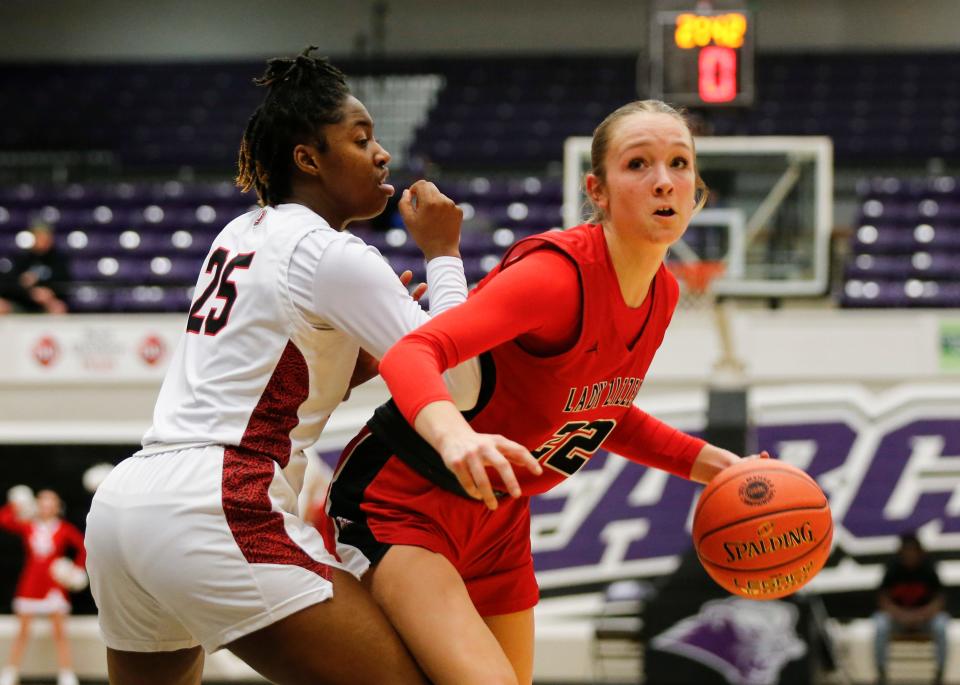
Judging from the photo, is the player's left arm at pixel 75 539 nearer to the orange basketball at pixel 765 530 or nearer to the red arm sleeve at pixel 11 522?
the red arm sleeve at pixel 11 522

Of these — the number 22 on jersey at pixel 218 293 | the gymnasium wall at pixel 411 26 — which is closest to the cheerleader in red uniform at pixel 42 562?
the number 22 on jersey at pixel 218 293

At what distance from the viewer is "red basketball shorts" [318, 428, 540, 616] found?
8.13 ft

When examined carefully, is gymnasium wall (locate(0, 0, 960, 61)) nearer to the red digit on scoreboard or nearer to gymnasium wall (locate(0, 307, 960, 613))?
the red digit on scoreboard

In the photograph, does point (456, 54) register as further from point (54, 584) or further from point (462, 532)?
point (462, 532)

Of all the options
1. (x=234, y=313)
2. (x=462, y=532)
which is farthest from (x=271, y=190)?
(x=462, y=532)

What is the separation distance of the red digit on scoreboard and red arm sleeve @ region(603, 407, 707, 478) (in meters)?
5.63

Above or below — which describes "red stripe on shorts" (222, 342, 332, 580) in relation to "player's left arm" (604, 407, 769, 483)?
above

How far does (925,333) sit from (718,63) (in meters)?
2.35

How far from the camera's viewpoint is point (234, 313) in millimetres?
2314

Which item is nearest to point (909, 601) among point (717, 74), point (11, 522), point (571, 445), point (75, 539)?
point (717, 74)

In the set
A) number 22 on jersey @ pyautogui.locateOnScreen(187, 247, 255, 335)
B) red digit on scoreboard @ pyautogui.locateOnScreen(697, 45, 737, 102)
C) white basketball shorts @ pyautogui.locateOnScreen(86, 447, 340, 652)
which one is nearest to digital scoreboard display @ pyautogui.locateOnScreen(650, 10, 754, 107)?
red digit on scoreboard @ pyautogui.locateOnScreen(697, 45, 737, 102)

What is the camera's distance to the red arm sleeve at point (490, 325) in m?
2.11

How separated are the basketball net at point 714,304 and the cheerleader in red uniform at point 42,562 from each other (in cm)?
448

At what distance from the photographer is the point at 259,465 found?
2.28m
